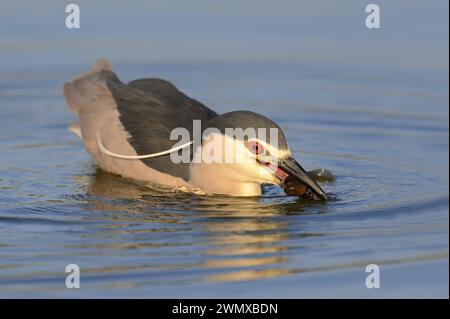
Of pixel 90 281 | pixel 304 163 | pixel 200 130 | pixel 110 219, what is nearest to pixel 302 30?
pixel 304 163

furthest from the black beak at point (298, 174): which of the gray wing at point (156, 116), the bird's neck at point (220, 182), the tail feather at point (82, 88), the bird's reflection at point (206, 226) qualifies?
the tail feather at point (82, 88)

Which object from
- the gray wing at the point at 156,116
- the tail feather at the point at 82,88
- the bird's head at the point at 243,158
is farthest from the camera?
the tail feather at the point at 82,88

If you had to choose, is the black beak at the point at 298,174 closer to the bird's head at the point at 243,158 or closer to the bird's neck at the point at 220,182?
the bird's head at the point at 243,158

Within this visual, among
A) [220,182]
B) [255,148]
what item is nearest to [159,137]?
[220,182]

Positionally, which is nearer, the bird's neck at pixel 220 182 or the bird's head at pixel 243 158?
the bird's head at pixel 243 158

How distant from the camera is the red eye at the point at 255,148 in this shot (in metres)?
12.6

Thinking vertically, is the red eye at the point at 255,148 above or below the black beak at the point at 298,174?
above

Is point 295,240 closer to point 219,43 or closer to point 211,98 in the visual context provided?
point 211,98

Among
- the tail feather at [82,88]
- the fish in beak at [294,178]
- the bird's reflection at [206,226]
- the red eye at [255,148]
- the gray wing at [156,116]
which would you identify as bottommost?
the bird's reflection at [206,226]

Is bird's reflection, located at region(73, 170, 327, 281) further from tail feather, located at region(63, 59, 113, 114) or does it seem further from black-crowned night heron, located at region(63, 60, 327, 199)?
tail feather, located at region(63, 59, 113, 114)

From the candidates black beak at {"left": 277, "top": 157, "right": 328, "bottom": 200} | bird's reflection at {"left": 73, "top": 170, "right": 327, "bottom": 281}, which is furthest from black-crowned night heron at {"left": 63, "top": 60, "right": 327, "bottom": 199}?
bird's reflection at {"left": 73, "top": 170, "right": 327, "bottom": 281}

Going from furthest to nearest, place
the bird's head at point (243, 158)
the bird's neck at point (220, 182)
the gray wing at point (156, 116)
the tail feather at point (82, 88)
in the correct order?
the tail feather at point (82, 88)
the gray wing at point (156, 116)
the bird's neck at point (220, 182)
the bird's head at point (243, 158)

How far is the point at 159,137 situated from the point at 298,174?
1722 millimetres

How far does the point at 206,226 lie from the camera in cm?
1191
